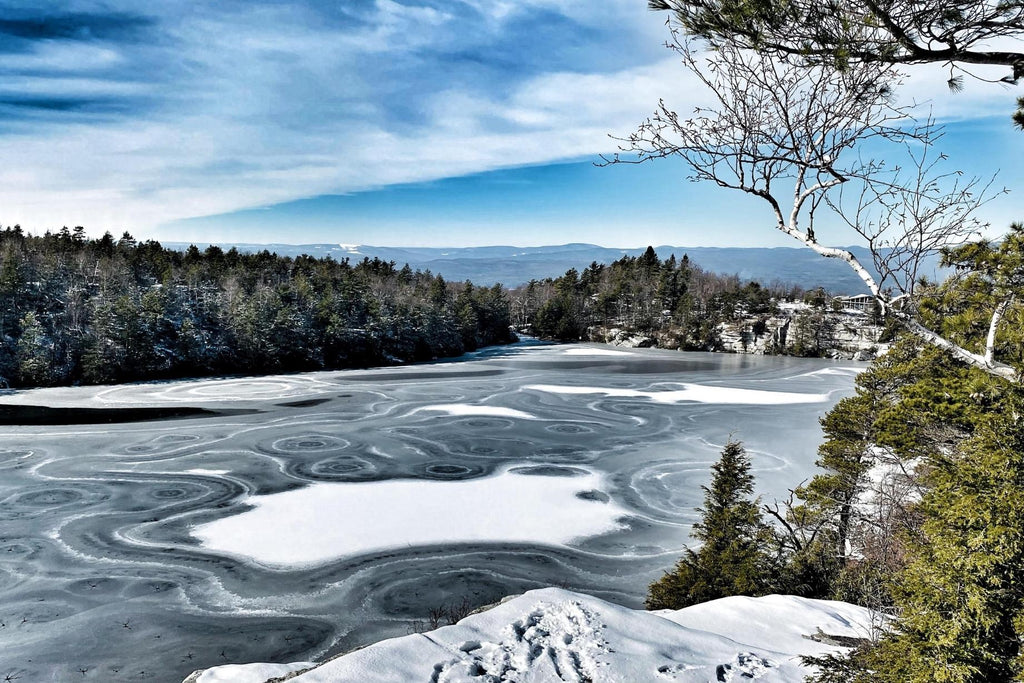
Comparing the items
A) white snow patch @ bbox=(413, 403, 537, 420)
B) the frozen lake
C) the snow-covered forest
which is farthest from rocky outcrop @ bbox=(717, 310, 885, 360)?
white snow patch @ bbox=(413, 403, 537, 420)

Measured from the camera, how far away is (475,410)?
27.2 metres

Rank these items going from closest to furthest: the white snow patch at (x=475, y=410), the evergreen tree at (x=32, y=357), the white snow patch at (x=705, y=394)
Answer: the white snow patch at (x=475, y=410) → the white snow patch at (x=705, y=394) → the evergreen tree at (x=32, y=357)

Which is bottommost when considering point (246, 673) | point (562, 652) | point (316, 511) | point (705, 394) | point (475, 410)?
point (316, 511)

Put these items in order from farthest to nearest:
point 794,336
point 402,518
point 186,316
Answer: point 794,336, point 186,316, point 402,518

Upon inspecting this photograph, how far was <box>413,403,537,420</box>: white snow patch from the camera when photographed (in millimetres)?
26136

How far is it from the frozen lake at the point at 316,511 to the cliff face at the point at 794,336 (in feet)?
141

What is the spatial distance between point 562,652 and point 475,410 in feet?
72.9

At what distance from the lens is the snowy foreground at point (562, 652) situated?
4684mm

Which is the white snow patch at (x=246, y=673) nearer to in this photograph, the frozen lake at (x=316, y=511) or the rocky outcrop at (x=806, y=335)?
the frozen lake at (x=316, y=511)

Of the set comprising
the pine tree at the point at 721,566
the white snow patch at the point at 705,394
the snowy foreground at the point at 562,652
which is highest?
the snowy foreground at the point at 562,652

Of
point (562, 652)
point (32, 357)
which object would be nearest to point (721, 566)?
point (562, 652)

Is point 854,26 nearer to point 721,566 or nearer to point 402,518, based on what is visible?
point 721,566

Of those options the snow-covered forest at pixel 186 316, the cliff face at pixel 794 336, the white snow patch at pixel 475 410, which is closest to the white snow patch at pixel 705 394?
the white snow patch at pixel 475 410

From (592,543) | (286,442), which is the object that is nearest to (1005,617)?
(592,543)
